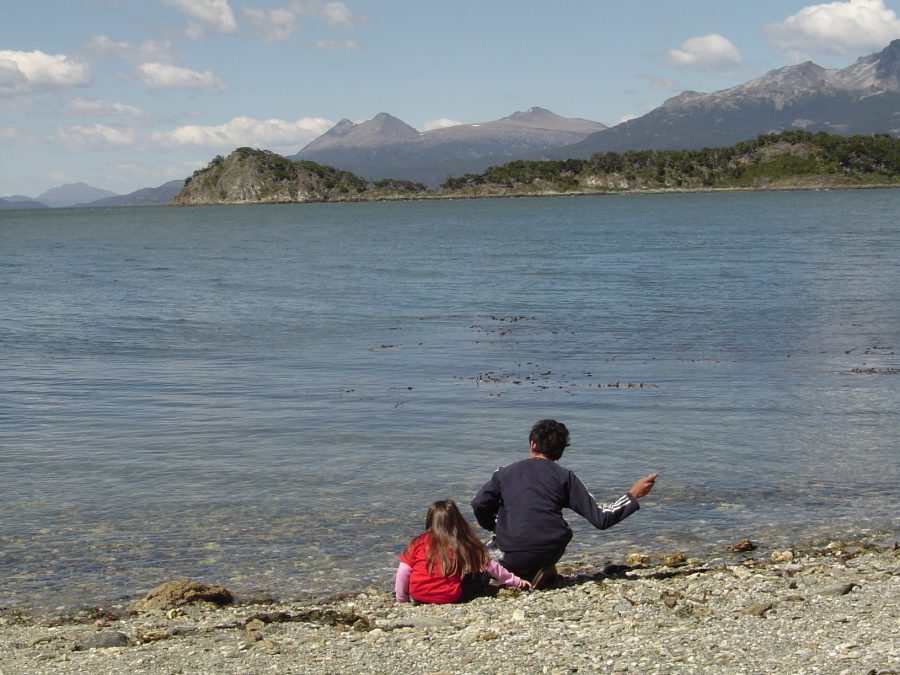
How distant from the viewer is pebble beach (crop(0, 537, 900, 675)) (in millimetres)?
7918

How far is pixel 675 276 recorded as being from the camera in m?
52.6

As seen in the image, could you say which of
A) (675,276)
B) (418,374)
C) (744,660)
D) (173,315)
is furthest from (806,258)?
(744,660)

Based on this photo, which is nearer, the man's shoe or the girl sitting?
the girl sitting

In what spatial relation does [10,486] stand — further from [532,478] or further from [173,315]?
[173,315]

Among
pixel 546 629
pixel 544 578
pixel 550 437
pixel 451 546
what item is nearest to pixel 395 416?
pixel 544 578

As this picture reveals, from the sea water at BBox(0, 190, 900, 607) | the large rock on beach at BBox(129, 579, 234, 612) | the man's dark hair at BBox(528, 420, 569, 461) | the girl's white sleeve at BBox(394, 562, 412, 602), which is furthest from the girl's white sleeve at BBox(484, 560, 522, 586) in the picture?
the large rock on beach at BBox(129, 579, 234, 612)

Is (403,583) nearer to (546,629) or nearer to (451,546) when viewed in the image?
(451,546)

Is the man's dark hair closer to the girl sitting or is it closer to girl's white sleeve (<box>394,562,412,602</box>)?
the girl sitting

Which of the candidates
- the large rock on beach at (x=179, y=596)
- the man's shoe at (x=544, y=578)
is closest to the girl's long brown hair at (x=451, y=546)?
the man's shoe at (x=544, y=578)

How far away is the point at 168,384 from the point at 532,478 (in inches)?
652

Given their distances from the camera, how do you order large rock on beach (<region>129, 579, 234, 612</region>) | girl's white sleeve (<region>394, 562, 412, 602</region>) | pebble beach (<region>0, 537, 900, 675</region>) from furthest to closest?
large rock on beach (<region>129, 579, 234, 612</region>)
girl's white sleeve (<region>394, 562, 412, 602</region>)
pebble beach (<region>0, 537, 900, 675</region>)

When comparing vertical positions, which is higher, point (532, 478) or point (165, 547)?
point (532, 478)

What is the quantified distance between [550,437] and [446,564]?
62.4 inches

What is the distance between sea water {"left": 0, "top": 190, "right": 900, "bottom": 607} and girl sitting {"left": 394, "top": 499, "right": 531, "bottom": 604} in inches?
48.6
